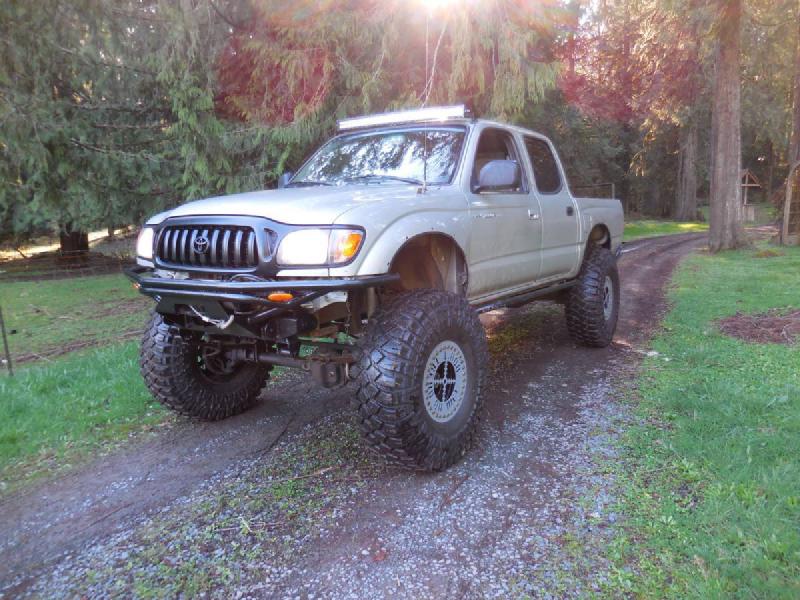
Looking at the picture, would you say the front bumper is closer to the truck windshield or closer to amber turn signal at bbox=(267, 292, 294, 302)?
amber turn signal at bbox=(267, 292, 294, 302)

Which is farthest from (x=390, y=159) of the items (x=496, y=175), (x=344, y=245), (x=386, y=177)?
(x=344, y=245)

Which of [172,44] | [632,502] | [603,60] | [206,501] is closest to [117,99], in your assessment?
[172,44]

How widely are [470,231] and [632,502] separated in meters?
1.98

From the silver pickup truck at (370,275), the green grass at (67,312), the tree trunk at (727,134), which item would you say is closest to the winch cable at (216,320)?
the silver pickup truck at (370,275)

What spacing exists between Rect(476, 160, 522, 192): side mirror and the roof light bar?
1.75 ft

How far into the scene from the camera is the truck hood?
313cm

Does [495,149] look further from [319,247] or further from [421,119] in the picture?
Result: [319,247]

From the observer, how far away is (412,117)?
4.68 meters

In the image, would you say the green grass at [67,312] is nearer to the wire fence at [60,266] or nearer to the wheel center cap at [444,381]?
the wire fence at [60,266]

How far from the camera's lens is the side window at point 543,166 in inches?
209

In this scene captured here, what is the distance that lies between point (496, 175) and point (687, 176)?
120ft

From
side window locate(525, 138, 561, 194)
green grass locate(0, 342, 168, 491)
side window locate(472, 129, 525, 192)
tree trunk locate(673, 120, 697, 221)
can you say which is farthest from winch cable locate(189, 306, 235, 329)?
tree trunk locate(673, 120, 697, 221)

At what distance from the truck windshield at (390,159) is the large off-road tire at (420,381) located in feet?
3.42

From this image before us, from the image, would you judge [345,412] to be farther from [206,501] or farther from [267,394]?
[206,501]
